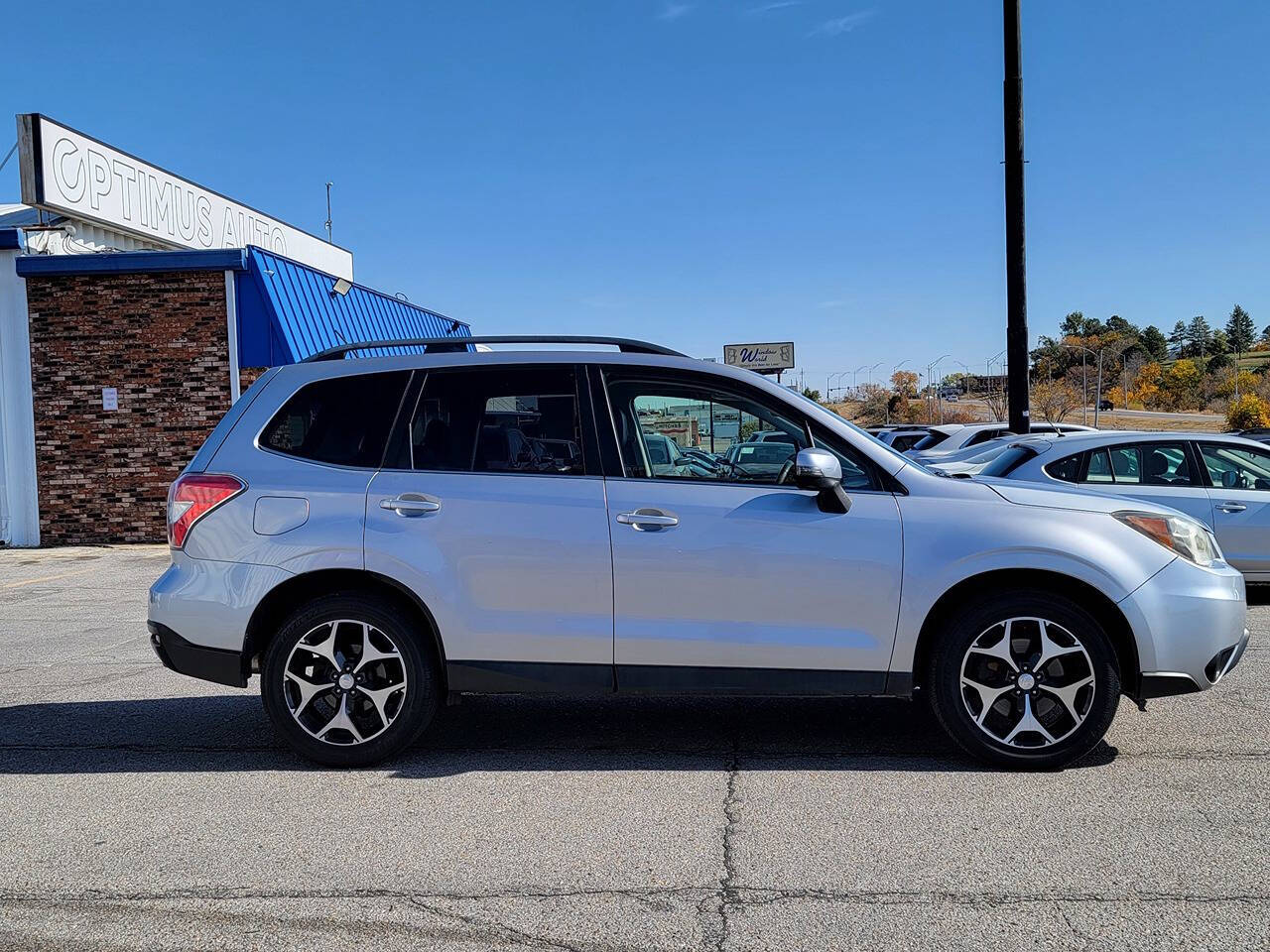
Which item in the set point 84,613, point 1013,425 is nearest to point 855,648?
point 84,613

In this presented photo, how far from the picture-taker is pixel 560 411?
521 centimetres

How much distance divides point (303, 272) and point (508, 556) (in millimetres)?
14658

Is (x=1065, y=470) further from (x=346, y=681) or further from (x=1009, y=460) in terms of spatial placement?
(x=346, y=681)

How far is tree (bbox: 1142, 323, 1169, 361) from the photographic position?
349 feet

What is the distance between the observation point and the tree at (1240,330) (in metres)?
113

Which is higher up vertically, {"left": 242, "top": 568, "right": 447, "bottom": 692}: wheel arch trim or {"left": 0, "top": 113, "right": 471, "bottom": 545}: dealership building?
{"left": 0, "top": 113, "right": 471, "bottom": 545}: dealership building

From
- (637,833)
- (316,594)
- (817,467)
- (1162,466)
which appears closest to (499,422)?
(316,594)

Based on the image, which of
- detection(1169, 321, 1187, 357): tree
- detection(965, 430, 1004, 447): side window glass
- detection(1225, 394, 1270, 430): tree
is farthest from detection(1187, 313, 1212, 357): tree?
detection(965, 430, 1004, 447): side window glass

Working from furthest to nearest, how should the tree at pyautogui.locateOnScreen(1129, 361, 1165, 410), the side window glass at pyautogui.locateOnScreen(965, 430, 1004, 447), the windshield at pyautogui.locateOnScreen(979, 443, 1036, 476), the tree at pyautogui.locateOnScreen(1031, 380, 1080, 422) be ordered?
1. the tree at pyautogui.locateOnScreen(1129, 361, 1165, 410)
2. the tree at pyautogui.locateOnScreen(1031, 380, 1080, 422)
3. the side window glass at pyautogui.locateOnScreen(965, 430, 1004, 447)
4. the windshield at pyautogui.locateOnScreen(979, 443, 1036, 476)

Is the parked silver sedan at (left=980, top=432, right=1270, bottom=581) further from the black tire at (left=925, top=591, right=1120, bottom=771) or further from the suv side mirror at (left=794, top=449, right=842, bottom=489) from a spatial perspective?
the suv side mirror at (left=794, top=449, right=842, bottom=489)

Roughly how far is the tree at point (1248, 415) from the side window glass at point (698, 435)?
39290 mm

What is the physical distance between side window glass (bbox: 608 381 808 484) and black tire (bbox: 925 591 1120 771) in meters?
1.05

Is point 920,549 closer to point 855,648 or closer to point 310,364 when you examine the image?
point 855,648

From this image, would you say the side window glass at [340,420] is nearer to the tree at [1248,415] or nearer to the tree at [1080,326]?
the tree at [1248,415]
